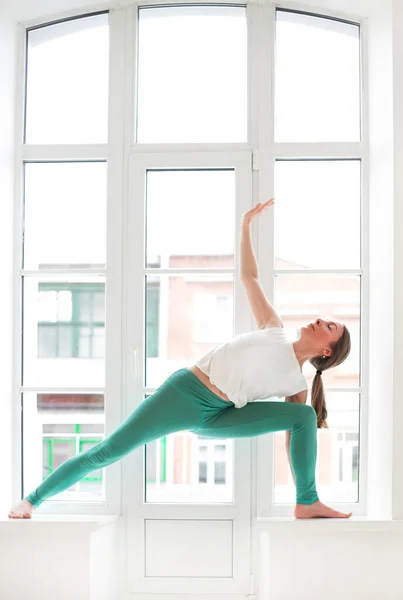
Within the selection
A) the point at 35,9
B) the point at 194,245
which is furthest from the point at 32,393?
the point at 35,9

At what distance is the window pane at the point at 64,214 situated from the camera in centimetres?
339

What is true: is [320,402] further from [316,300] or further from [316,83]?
[316,83]

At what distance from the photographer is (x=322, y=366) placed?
3.09 meters

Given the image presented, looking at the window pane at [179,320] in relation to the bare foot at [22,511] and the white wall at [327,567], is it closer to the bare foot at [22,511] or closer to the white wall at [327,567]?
the bare foot at [22,511]

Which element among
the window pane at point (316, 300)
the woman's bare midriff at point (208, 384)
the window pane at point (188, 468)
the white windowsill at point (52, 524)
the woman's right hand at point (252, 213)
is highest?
the woman's right hand at point (252, 213)

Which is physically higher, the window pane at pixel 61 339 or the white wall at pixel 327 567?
the window pane at pixel 61 339

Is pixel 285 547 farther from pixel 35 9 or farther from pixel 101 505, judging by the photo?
pixel 35 9

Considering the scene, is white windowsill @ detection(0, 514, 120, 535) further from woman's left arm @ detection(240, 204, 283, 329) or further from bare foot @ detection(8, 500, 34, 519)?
woman's left arm @ detection(240, 204, 283, 329)

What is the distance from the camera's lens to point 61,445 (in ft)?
11.1

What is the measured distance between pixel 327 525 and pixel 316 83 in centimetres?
209

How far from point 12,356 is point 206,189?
1248mm

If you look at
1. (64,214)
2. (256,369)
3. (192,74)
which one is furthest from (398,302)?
(64,214)

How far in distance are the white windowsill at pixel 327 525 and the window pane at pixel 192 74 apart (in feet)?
5.88

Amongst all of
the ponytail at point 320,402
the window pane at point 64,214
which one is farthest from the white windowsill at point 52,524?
the window pane at point 64,214
